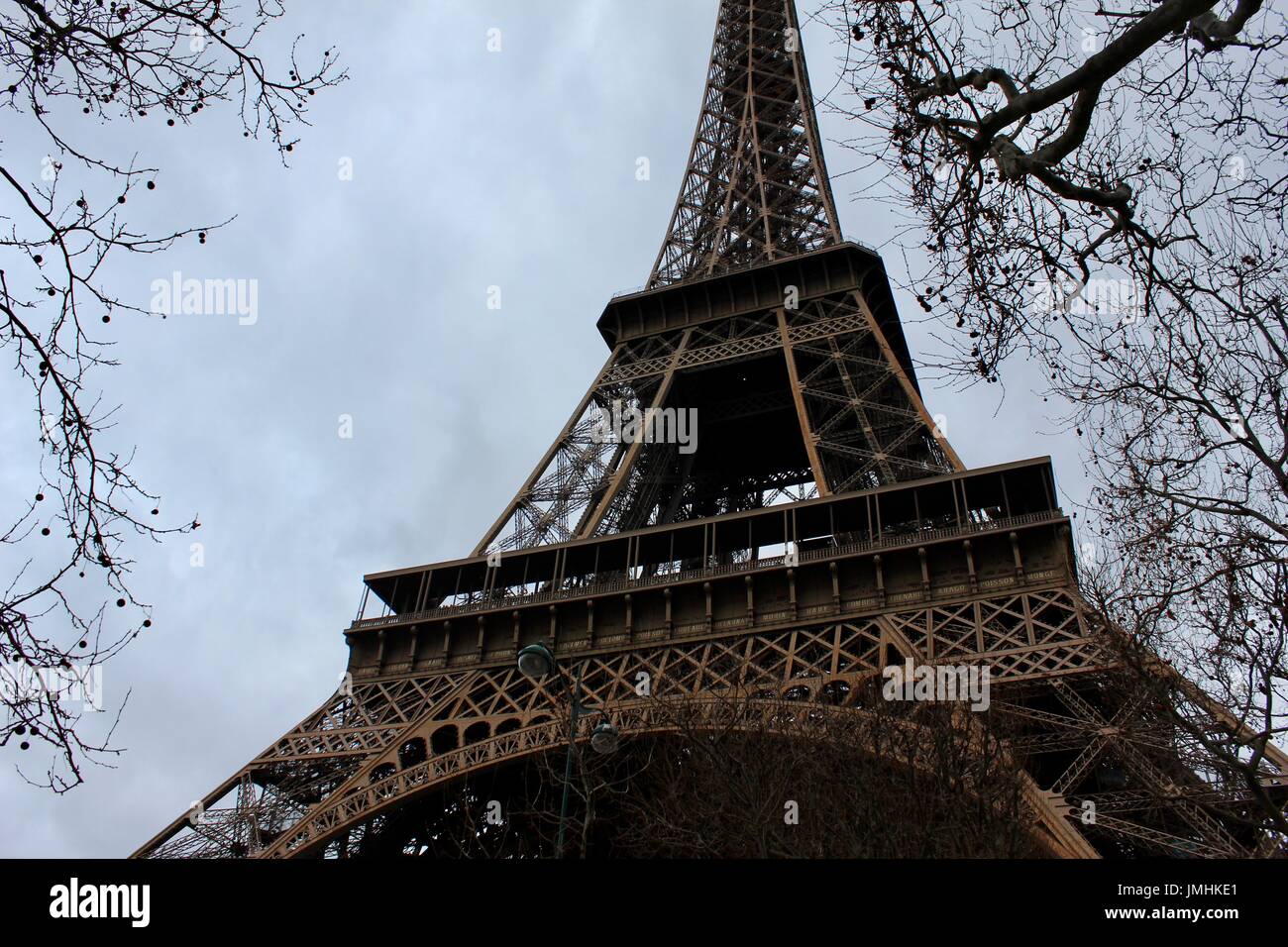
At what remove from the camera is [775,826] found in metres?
14.4

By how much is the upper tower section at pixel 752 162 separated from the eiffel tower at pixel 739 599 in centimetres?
267

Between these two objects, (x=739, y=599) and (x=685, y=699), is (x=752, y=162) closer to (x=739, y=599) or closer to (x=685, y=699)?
(x=739, y=599)

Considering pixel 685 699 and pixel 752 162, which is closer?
pixel 685 699

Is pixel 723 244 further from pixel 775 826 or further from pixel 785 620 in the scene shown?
pixel 775 826

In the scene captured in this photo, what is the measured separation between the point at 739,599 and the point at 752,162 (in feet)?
84.1

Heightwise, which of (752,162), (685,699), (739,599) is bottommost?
(685,699)

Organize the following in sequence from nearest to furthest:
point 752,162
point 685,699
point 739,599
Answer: point 685,699 → point 739,599 → point 752,162

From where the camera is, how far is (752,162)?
45625 millimetres

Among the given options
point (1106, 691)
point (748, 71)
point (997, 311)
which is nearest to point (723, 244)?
point (748, 71)

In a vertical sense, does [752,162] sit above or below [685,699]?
above

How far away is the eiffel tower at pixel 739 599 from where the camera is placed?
64.2 feet

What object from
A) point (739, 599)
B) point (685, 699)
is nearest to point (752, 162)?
point (739, 599)

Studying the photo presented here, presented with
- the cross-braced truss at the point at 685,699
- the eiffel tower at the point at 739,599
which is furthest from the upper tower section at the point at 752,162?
the cross-braced truss at the point at 685,699
